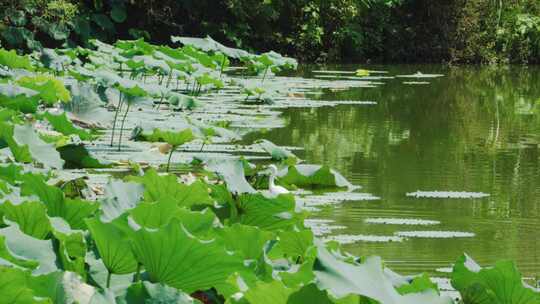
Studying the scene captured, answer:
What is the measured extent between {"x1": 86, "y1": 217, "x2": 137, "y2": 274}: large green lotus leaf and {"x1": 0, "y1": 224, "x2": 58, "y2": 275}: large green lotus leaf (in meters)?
0.09

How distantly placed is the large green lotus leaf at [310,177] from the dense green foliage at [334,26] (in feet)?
34.6

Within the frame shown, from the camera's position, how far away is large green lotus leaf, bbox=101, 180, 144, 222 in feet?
7.06

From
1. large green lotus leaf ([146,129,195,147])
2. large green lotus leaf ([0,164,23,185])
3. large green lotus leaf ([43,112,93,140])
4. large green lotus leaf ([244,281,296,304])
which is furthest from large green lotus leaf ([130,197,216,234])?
large green lotus leaf ([146,129,195,147])

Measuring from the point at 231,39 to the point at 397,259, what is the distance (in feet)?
44.4

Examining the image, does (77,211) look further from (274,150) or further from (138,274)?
(274,150)

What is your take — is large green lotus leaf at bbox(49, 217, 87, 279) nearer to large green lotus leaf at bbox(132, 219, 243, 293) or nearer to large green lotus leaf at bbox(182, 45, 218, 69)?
large green lotus leaf at bbox(132, 219, 243, 293)

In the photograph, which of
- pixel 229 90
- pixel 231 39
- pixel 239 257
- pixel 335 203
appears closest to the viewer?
pixel 239 257

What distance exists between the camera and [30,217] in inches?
83.5

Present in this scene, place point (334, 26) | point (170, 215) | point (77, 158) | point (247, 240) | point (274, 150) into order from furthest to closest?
point (334, 26)
point (274, 150)
point (77, 158)
point (247, 240)
point (170, 215)

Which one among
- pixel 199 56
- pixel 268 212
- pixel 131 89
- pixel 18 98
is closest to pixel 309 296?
pixel 268 212

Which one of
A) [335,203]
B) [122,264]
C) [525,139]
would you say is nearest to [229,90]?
[525,139]

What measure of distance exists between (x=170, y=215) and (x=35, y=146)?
164 cm

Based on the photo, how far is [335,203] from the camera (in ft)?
16.2

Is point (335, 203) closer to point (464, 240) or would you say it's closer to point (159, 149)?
point (464, 240)
